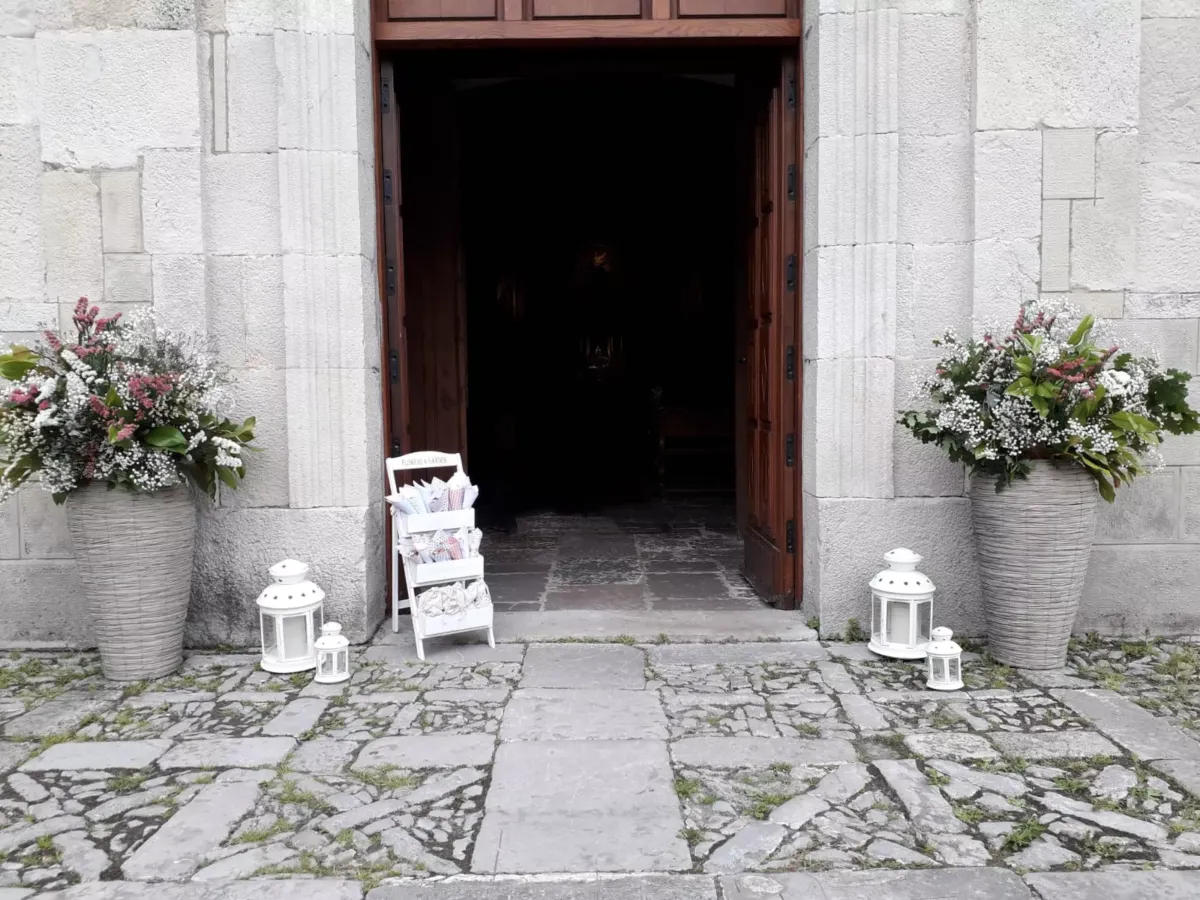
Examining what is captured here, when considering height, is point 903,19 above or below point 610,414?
above

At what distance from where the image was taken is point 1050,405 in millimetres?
3205

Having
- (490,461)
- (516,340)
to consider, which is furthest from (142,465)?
(516,340)

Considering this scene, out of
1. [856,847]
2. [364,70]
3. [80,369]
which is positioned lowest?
[856,847]

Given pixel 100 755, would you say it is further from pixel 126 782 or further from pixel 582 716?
pixel 582 716

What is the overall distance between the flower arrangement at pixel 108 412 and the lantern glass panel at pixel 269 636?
583 mm

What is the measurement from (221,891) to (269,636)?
5.34ft

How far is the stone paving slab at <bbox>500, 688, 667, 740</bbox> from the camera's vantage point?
2787 mm

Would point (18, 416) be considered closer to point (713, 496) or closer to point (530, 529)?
point (530, 529)

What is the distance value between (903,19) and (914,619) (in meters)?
2.46

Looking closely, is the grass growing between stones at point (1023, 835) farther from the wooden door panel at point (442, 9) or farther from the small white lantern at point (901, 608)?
the wooden door panel at point (442, 9)

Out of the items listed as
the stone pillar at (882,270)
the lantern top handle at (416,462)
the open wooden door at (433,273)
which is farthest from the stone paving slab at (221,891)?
the open wooden door at (433,273)

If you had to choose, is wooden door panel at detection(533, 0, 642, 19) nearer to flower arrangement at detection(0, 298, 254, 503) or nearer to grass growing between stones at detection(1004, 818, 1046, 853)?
flower arrangement at detection(0, 298, 254, 503)

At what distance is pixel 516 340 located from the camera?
11.2 m

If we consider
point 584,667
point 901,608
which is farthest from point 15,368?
point 901,608
